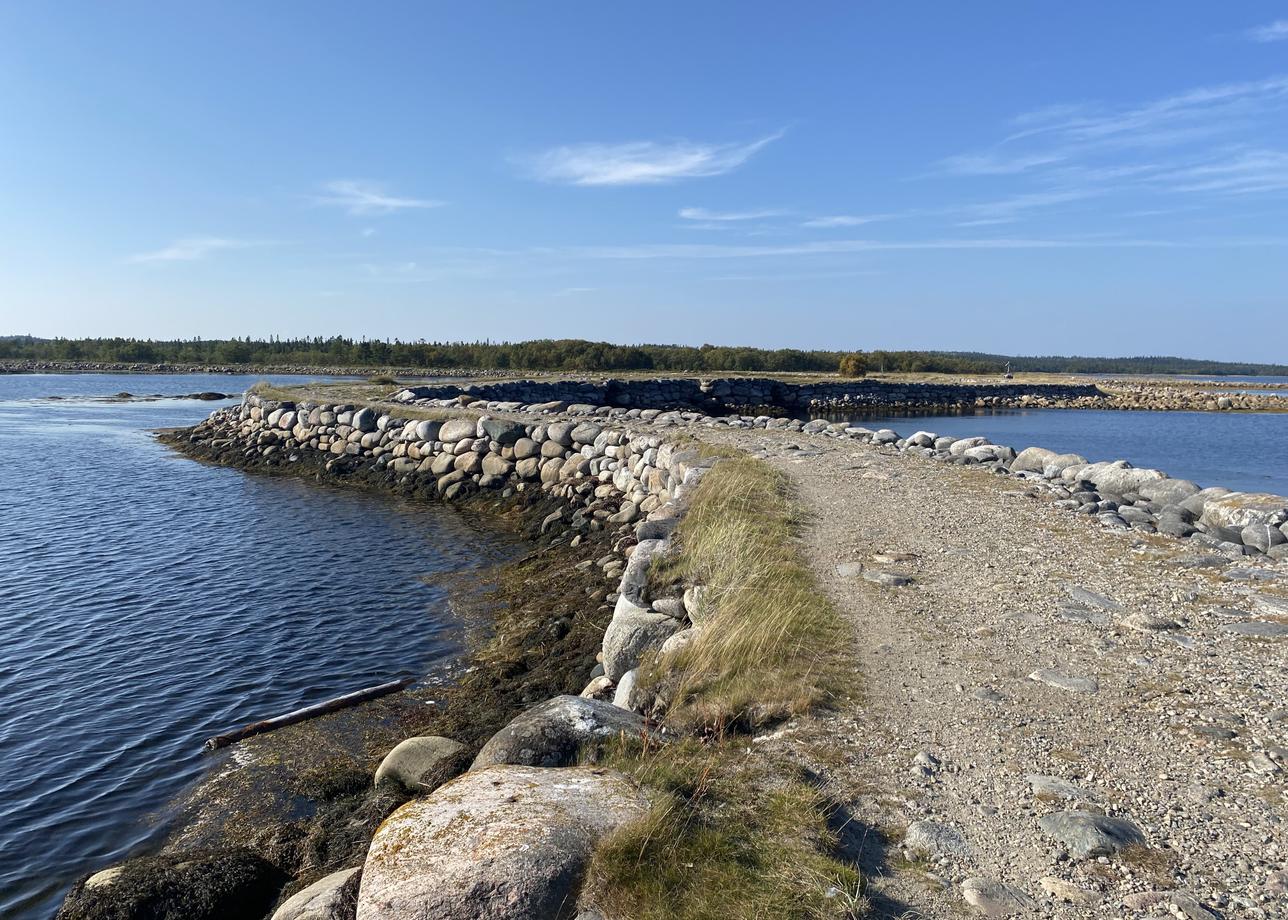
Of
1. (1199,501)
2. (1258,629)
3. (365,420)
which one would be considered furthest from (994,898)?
(365,420)

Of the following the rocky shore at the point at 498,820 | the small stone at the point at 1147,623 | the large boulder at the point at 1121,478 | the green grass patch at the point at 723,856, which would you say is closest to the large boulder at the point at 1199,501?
the large boulder at the point at 1121,478

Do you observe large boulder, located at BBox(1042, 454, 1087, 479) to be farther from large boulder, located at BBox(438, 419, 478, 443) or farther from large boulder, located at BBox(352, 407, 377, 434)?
large boulder, located at BBox(352, 407, 377, 434)

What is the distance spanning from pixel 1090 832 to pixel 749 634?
2481 millimetres

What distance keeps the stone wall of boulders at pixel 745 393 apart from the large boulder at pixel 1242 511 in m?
18.3

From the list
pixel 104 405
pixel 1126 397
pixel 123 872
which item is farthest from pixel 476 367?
pixel 123 872

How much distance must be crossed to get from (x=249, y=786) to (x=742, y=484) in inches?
256

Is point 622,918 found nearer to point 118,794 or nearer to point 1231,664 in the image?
point 1231,664

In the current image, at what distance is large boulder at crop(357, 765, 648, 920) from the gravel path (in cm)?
117

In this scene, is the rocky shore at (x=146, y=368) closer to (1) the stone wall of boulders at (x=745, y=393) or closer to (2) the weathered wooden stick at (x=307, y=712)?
(1) the stone wall of boulders at (x=745, y=393)

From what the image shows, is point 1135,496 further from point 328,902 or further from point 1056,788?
point 328,902

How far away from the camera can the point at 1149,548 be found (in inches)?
317

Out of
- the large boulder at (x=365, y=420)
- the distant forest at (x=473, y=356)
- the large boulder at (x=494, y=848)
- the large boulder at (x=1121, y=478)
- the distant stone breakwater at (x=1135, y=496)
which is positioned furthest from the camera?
the distant forest at (x=473, y=356)

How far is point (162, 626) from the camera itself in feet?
32.6

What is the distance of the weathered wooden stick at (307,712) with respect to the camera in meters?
7.04
